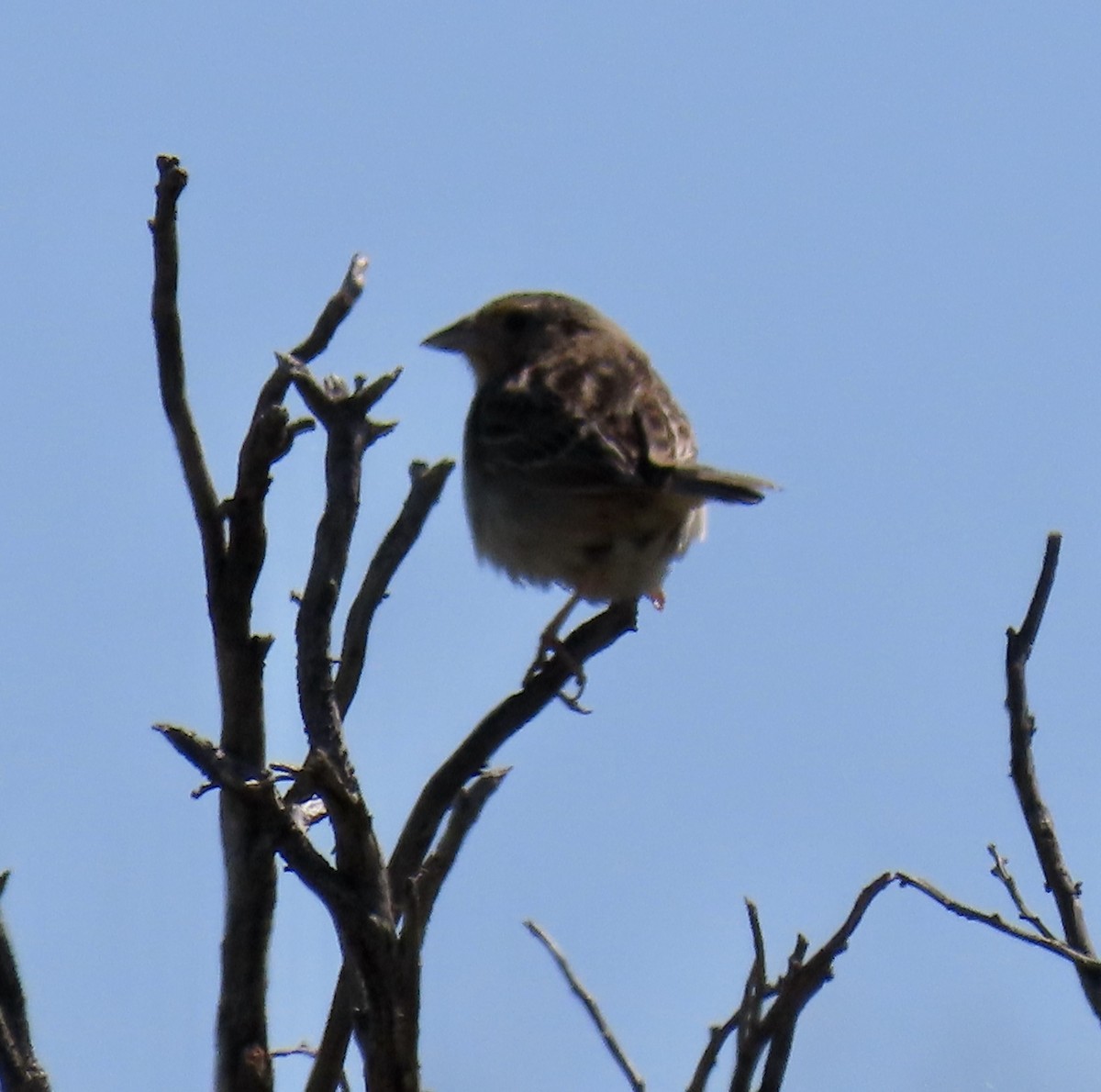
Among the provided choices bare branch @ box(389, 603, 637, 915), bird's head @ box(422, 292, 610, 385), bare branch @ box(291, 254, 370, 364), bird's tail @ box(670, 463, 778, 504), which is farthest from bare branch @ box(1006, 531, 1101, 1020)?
bird's head @ box(422, 292, 610, 385)

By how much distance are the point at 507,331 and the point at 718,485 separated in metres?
2.61

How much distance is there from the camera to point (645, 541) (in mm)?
Answer: 5332

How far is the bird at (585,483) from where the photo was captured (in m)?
5.24

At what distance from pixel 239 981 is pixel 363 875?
463 millimetres

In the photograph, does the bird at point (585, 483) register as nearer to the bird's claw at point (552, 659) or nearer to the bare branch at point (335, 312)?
the bird's claw at point (552, 659)

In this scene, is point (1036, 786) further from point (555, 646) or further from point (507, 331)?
point (507, 331)

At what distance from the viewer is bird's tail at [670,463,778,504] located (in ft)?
15.4

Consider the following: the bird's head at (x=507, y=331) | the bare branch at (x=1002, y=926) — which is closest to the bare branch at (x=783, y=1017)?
the bare branch at (x=1002, y=926)

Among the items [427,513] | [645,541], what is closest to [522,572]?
[645,541]

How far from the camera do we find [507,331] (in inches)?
282

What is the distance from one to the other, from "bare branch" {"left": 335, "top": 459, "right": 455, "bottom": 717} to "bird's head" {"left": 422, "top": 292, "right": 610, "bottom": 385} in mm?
4109

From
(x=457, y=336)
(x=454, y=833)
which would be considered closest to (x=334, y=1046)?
(x=454, y=833)

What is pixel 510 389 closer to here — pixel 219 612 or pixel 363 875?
pixel 219 612

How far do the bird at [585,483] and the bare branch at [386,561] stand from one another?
172 centimetres
